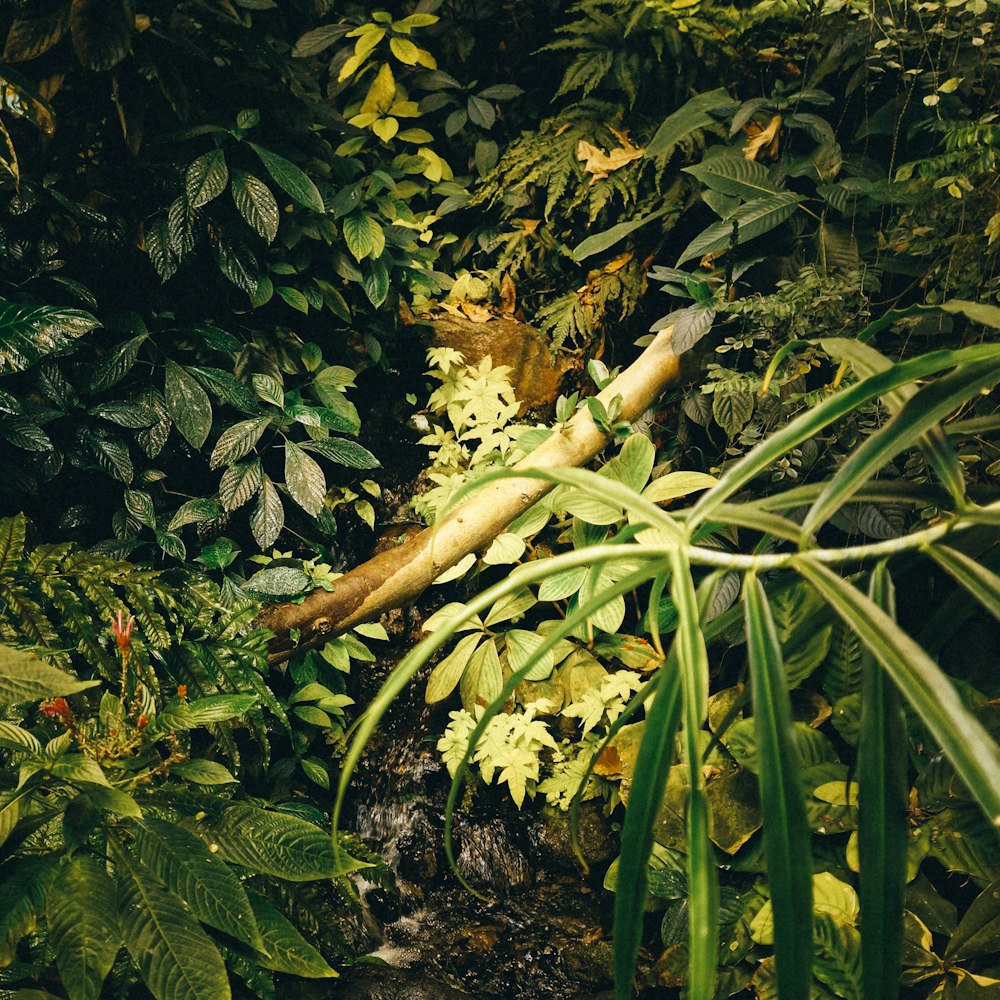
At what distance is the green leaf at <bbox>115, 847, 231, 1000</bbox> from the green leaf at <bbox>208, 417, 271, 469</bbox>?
1.28m

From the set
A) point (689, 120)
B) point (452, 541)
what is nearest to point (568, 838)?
point (452, 541)

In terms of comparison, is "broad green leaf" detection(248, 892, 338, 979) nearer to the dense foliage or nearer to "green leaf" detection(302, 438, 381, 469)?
the dense foliage

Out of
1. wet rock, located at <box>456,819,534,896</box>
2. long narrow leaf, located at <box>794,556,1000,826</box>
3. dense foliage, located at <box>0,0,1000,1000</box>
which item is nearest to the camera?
long narrow leaf, located at <box>794,556,1000,826</box>

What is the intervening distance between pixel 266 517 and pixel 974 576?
1950 millimetres

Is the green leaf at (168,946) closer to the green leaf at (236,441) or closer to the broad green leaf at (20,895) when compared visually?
the broad green leaf at (20,895)

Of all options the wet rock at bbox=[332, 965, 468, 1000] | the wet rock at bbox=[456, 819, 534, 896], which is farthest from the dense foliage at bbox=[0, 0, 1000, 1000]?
the wet rock at bbox=[332, 965, 468, 1000]

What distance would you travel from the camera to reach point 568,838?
6.93ft

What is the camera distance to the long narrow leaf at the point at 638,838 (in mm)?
657

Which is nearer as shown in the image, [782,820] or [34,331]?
[782,820]

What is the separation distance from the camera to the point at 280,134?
90.9 inches

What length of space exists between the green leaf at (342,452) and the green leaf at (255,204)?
675mm

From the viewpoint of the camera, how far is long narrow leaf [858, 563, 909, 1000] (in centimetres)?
62

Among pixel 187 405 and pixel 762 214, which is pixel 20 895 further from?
pixel 762 214

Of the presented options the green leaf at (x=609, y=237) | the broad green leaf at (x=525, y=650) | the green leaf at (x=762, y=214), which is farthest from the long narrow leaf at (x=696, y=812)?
Result: the green leaf at (x=609, y=237)
